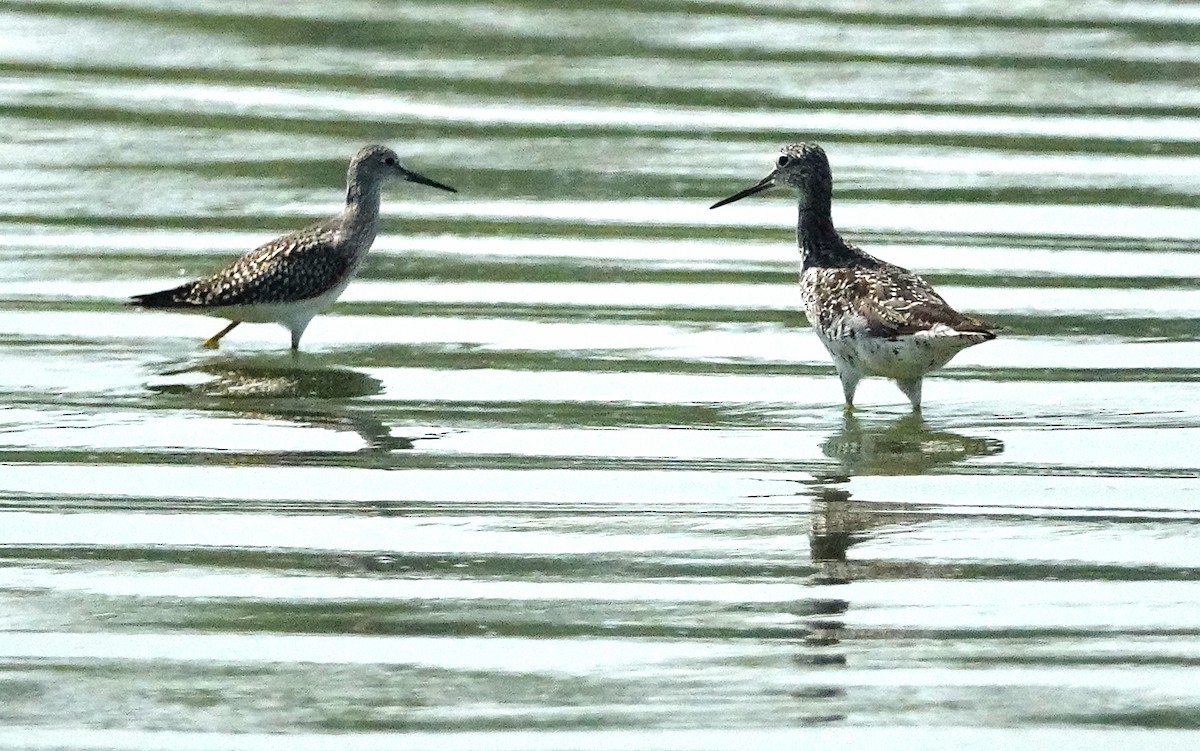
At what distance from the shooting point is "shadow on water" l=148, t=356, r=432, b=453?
8.98 meters

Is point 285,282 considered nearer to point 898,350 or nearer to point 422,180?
point 422,180

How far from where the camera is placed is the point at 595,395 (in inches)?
366

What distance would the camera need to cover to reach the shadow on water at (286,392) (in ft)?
29.5

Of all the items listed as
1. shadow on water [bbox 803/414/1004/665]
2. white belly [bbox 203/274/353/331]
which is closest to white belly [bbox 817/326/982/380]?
shadow on water [bbox 803/414/1004/665]

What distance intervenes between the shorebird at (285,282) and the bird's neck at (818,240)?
201cm

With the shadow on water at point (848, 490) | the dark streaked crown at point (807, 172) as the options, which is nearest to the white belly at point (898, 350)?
the shadow on water at point (848, 490)

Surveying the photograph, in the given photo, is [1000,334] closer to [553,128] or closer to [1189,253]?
[1189,253]

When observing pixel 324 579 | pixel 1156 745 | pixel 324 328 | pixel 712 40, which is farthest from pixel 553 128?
pixel 1156 745

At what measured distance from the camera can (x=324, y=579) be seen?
6.98 meters

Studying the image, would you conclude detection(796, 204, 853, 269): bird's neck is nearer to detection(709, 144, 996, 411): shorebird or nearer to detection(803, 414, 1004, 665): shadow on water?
detection(709, 144, 996, 411): shorebird

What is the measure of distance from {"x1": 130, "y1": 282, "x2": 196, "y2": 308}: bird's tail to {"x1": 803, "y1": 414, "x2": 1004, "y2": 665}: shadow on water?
9.61 ft

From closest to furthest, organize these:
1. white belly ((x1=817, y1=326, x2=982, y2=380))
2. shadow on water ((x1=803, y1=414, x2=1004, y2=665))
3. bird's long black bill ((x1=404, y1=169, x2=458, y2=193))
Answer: shadow on water ((x1=803, y1=414, x2=1004, y2=665))
white belly ((x1=817, y1=326, x2=982, y2=380))
bird's long black bill ((x1=404, y1=169, x2=458, y2=193))

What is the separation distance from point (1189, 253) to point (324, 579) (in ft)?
19.0

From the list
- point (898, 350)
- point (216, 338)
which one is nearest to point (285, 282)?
point (216, 338)
